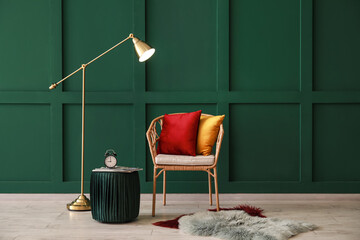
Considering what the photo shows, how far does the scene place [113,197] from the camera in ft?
8.73

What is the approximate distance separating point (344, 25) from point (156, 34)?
181 centimetres

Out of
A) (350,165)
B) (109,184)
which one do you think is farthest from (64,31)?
(350,165)

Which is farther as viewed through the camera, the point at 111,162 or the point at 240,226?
the point at 111,162

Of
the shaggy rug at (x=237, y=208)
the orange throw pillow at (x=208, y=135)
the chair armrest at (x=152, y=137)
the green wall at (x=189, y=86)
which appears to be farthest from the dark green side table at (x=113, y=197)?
the green wall at (x=189, y=86)

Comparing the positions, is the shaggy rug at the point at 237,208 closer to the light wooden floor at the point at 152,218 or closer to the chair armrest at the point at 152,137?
the light wooden floor at the point at 152,218

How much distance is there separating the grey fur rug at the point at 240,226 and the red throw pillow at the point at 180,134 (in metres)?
0.56

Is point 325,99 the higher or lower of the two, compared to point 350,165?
higher

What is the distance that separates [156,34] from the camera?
363 cm

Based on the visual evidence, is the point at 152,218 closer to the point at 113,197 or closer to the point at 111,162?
the point at 113,197

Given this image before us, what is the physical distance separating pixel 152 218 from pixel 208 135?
0.82 meters

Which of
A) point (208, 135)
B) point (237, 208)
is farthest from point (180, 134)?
point (237, 208)

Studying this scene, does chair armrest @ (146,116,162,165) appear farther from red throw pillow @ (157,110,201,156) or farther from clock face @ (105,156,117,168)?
clock face @ (105,156,117,168)

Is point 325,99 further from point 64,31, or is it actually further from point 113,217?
point 64,31

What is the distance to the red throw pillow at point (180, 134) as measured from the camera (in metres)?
3.09
